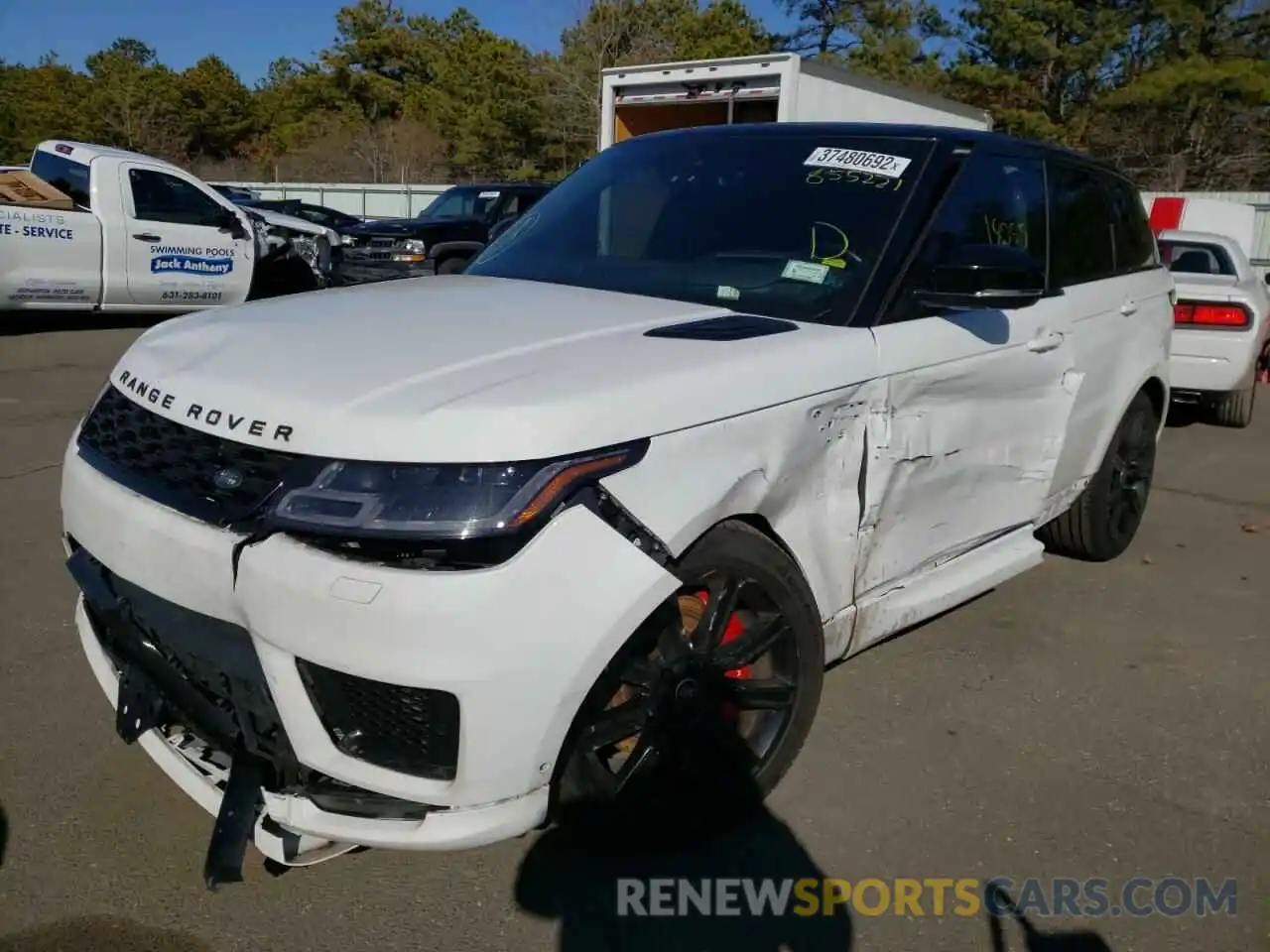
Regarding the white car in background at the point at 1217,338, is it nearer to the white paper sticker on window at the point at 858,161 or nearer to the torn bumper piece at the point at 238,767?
the white paper sticker on window at the point at 858,161

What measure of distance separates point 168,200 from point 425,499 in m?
10.7

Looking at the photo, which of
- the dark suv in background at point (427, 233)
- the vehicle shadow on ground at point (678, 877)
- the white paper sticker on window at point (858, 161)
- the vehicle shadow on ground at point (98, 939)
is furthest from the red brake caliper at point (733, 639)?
the dark suv in background at point (427, 233)

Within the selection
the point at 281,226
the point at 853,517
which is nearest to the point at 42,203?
the point at 281,226

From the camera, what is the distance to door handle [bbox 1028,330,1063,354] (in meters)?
3.63

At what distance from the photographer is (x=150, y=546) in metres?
2.28

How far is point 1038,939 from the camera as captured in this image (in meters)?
2.52

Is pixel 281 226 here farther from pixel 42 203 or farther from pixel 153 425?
pixel 153 425

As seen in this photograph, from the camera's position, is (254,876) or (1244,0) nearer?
(254,876)

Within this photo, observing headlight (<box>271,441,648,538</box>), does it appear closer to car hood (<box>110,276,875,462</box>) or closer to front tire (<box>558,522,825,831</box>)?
car hood (<box>110,276,875,462</box>)

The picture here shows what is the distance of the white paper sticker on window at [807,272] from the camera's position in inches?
122

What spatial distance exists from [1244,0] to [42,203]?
33.0m

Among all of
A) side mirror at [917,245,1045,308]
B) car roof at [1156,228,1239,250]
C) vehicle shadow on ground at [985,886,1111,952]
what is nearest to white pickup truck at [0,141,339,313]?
car roof at [1156,228,1239,250]

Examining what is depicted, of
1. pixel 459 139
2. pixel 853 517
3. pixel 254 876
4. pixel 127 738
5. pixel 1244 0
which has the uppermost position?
pixel 1244 0

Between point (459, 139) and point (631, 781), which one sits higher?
point (459, 139)
